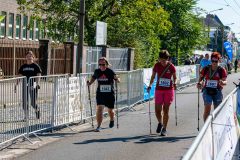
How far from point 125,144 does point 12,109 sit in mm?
2194

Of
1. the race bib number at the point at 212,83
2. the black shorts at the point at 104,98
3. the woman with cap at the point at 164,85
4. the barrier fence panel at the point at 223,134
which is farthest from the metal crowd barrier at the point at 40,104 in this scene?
the barrier fence panel at the point at 223,134

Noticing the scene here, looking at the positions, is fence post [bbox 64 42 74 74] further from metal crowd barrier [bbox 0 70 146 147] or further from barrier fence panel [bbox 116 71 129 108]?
metal crowd barrier [bbox 0 70 146 147]

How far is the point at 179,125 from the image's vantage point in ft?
45.5

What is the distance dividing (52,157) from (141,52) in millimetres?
31865

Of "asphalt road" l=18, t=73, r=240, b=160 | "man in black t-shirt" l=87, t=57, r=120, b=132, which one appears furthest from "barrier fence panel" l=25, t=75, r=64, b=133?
"man in black t-shirt" l=87, t=57, r=120, b=132

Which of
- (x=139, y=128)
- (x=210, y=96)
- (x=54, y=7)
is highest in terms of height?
(x=54, y=7)

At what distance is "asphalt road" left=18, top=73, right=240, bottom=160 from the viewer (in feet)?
31.3

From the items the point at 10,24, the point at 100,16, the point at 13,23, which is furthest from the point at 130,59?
the point at 13,23

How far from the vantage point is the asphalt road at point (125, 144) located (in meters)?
9.55

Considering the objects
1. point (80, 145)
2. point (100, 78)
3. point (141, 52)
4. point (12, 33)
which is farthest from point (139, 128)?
point (12, 33)

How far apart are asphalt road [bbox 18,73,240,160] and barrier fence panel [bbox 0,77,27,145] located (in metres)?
0.62

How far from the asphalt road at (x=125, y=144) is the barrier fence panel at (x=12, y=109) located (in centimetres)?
62

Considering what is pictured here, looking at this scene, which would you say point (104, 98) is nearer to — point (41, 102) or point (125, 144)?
point (41, 102)

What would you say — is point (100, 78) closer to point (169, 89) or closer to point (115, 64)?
point (169, 89)
